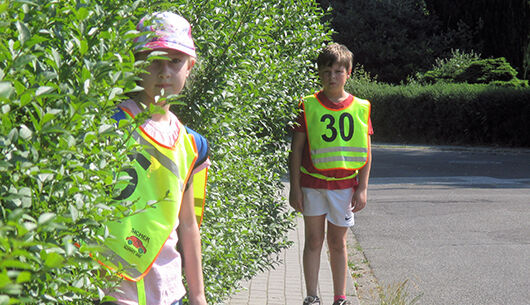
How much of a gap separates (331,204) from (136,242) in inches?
124

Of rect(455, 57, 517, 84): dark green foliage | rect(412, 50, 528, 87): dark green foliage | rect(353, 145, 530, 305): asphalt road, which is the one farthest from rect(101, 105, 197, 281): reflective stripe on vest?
rect(455, 57, 517, 84): dark green foliage

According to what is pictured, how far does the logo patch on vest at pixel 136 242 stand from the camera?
2328 mm

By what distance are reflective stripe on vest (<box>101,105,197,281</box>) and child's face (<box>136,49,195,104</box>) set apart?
130 millimetres

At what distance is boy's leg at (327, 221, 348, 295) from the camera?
17.8 feet

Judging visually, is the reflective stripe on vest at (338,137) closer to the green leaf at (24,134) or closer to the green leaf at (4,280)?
the green leaf at (24,134)

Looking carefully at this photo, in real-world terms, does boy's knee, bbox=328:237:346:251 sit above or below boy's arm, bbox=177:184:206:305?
below

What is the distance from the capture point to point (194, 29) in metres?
3.74

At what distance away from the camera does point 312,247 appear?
5492mm

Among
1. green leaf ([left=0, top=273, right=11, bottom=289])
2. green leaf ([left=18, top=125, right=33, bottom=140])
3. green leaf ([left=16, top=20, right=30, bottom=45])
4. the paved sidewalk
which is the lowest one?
the paved sidewalk

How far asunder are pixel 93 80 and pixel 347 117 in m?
3.90

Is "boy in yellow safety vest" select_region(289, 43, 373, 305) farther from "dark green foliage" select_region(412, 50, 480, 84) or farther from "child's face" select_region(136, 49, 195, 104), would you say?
"dark green foliage" select_region(412, 50, 480, 84)

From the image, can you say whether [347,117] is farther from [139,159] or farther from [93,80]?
[93,80]

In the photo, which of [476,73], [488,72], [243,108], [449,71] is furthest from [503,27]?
[243,108]

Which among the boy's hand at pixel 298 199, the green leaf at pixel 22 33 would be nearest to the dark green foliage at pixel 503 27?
the boy's hand at pixel 298 199
